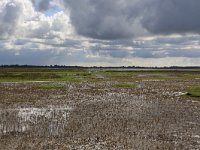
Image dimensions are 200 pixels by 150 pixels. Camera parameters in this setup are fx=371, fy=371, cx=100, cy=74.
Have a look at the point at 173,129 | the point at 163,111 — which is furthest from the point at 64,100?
the point at 173,129

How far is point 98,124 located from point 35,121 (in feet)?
14.7

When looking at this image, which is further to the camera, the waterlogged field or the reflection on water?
the reflection on water

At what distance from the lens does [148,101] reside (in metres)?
39.2

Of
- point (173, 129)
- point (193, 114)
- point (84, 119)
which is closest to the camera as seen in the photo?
point (173, 129)

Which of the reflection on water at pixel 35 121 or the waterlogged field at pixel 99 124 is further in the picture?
the reflection on water at pixel 35 121

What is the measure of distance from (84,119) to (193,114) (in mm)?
9091

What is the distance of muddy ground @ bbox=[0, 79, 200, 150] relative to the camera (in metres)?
19.4

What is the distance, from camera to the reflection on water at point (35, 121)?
72.8 feet

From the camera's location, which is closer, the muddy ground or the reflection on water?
the muddy ground

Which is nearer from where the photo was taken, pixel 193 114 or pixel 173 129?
pixel 173 129

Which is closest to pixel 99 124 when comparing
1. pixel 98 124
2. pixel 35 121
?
pixel 98 124

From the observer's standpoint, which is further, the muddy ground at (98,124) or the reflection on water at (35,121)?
the reflection on water at (35,121)

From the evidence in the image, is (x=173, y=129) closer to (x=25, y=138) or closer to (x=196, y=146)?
(x=196, y=146)

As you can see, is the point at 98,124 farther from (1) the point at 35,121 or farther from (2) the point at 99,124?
(1) the point at 35,121
